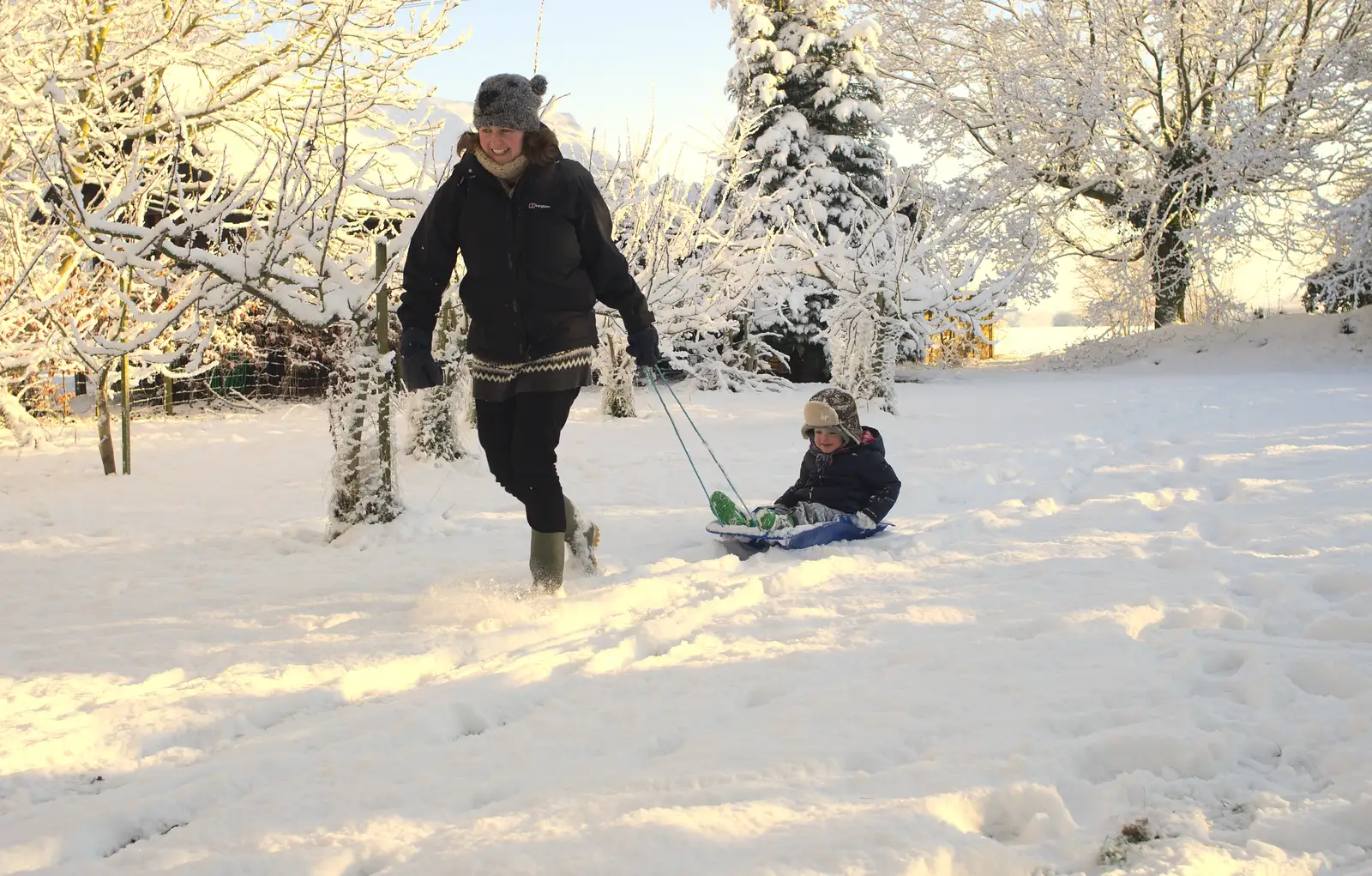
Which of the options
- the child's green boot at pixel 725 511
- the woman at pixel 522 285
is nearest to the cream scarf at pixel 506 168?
the woman at pixel 522 285

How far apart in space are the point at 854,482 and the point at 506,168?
2.46 metres

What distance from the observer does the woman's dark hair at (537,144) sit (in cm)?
355

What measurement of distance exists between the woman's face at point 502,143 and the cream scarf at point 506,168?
0.04ft

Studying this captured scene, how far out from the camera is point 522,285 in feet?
11.8

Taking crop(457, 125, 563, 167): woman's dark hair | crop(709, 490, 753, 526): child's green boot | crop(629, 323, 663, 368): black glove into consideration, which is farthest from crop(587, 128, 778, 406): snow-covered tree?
crop(457, 125, 563, 167): woman's dark hair

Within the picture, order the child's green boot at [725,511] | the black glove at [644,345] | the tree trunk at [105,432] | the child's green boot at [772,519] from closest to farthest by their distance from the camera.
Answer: the black glove at [644,345]
the child's green boot at [772,519]
the child's green boot at [725,511]
the tree trunk at [105,432]

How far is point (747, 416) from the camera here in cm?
1292

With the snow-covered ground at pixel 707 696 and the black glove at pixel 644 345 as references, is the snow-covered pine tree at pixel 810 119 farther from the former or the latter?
the black glove at pixel 644 345

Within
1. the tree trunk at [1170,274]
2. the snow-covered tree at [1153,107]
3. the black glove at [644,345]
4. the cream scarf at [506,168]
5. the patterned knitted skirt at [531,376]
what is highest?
the snow-covered tree at [1153,107]

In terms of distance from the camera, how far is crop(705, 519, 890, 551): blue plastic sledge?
4.62m

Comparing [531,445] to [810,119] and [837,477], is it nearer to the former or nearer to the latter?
[837,477]

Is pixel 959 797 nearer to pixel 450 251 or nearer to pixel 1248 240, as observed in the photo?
pixel 450 251

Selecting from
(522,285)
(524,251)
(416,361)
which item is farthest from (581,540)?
(524,251)

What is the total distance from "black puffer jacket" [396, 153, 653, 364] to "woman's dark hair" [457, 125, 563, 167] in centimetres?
3
